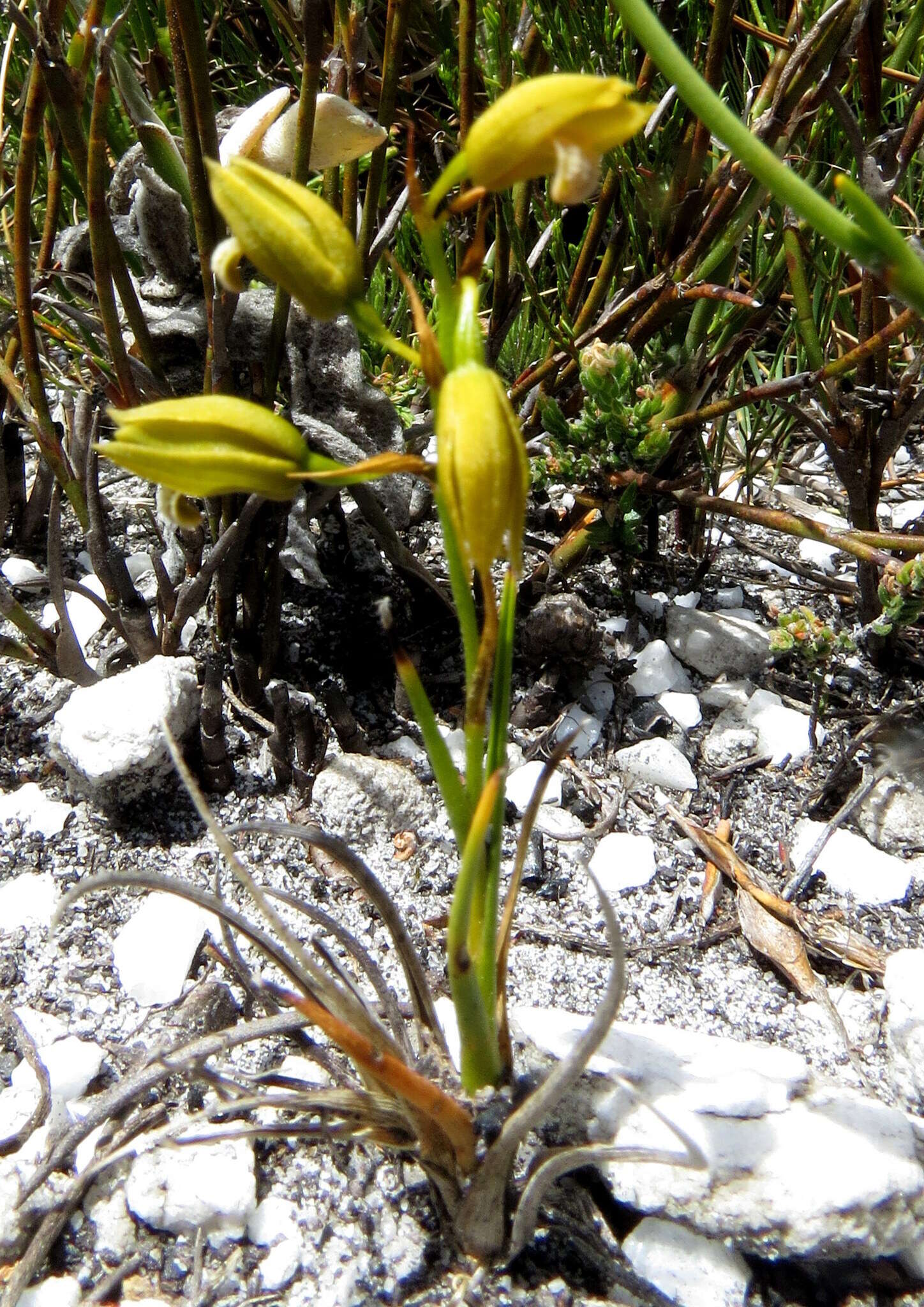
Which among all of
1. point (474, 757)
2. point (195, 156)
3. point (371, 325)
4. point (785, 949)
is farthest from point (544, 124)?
point (785, 949)

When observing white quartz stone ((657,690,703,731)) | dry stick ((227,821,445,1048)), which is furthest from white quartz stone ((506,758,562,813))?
dry stick ((227,821,445,1048))

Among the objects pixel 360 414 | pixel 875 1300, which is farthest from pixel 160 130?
pixel 875 1300

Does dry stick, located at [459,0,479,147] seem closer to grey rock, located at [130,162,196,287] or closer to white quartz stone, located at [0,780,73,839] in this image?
grey rock, located at [130,162,196,287]

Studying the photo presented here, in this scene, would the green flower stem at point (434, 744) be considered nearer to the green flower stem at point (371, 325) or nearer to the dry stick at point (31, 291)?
the green flower stem at point (371, 325)

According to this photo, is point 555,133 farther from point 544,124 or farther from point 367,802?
point 367,802

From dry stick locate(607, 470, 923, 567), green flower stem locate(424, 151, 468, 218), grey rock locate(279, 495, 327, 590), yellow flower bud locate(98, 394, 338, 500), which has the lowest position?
grey rock locate(279, 495, 327, 590)

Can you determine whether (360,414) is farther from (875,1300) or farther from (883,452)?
(875,1300)

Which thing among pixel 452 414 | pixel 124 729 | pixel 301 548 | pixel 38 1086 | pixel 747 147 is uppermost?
pixel 747 147
